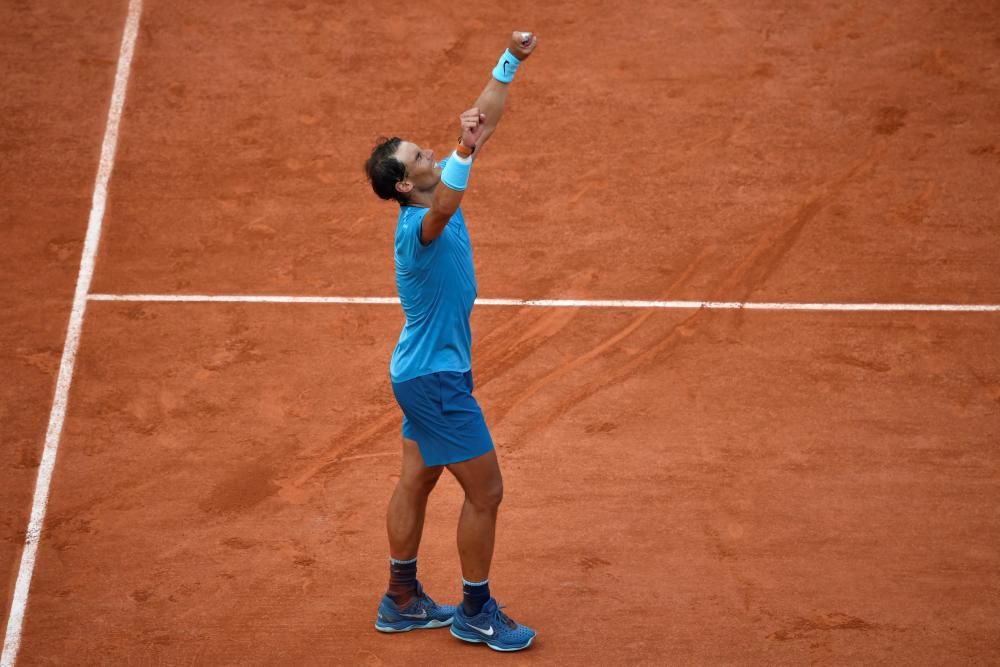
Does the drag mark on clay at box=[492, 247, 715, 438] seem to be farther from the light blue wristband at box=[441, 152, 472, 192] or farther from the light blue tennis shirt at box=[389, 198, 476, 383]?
the light blue wristband at box=[441, 152, 472, 192]

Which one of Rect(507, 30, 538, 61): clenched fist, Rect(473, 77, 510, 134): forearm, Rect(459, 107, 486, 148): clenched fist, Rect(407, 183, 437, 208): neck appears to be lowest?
Rect(407, 183, 437, 208): neck

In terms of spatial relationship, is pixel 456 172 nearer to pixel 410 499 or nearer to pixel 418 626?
pixel 410 499

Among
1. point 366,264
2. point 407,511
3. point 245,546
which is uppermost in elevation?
point 366,264

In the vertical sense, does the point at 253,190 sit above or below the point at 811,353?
above

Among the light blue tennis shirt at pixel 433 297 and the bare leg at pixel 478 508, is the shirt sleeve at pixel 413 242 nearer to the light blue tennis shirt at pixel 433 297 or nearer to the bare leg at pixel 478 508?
the light blue tennis shirt at pixel 433 297

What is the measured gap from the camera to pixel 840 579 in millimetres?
5965

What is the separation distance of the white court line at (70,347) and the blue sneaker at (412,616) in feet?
5.54

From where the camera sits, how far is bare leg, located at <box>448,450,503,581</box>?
5198 mm

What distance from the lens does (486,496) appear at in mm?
5234

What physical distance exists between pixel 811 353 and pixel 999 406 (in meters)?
1.10

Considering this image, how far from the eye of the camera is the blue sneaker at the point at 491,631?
216 inches

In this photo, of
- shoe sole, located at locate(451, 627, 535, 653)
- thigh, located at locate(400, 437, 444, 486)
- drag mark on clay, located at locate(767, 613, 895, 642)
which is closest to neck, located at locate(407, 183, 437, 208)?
thigh, located at locate(400, 437, 444, 486)

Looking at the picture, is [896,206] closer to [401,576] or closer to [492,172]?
[492,172]

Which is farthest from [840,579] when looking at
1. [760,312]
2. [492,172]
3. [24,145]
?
[24,145]
